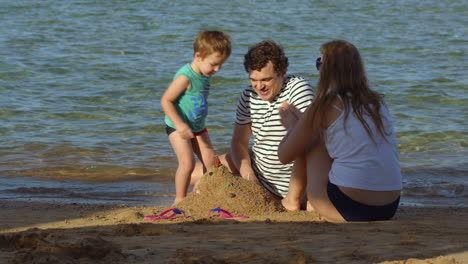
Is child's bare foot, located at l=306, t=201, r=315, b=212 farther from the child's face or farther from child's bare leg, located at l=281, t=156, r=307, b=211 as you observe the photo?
the child's face

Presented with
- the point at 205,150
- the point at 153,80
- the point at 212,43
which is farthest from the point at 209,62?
the point at 153,80

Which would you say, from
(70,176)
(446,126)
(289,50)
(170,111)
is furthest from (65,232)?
(289,50)

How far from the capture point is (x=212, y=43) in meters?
5.36

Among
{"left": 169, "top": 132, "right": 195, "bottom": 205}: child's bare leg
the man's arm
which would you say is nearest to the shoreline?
{"left": 169, "top": 132, "right": 195, "bottom": 205}: child's bare leg

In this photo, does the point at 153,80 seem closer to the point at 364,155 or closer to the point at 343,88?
the point at 343,88

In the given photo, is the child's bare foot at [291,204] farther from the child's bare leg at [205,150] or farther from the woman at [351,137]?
the child's bare leg at [205,150]

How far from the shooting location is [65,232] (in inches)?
169

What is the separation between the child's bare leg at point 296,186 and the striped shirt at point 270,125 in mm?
193

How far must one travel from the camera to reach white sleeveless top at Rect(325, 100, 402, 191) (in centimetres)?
447

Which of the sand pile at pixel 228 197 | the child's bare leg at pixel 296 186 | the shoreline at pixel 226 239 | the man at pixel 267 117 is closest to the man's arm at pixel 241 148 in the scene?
the man at pixel 267 117

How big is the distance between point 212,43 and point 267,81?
586 mm

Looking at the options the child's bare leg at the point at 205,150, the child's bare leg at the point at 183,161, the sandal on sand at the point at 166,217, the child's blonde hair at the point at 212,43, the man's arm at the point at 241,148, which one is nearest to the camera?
the sandal on sand at the point at 166,217

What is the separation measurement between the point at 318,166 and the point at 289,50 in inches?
360

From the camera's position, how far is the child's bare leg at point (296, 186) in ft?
16.5
